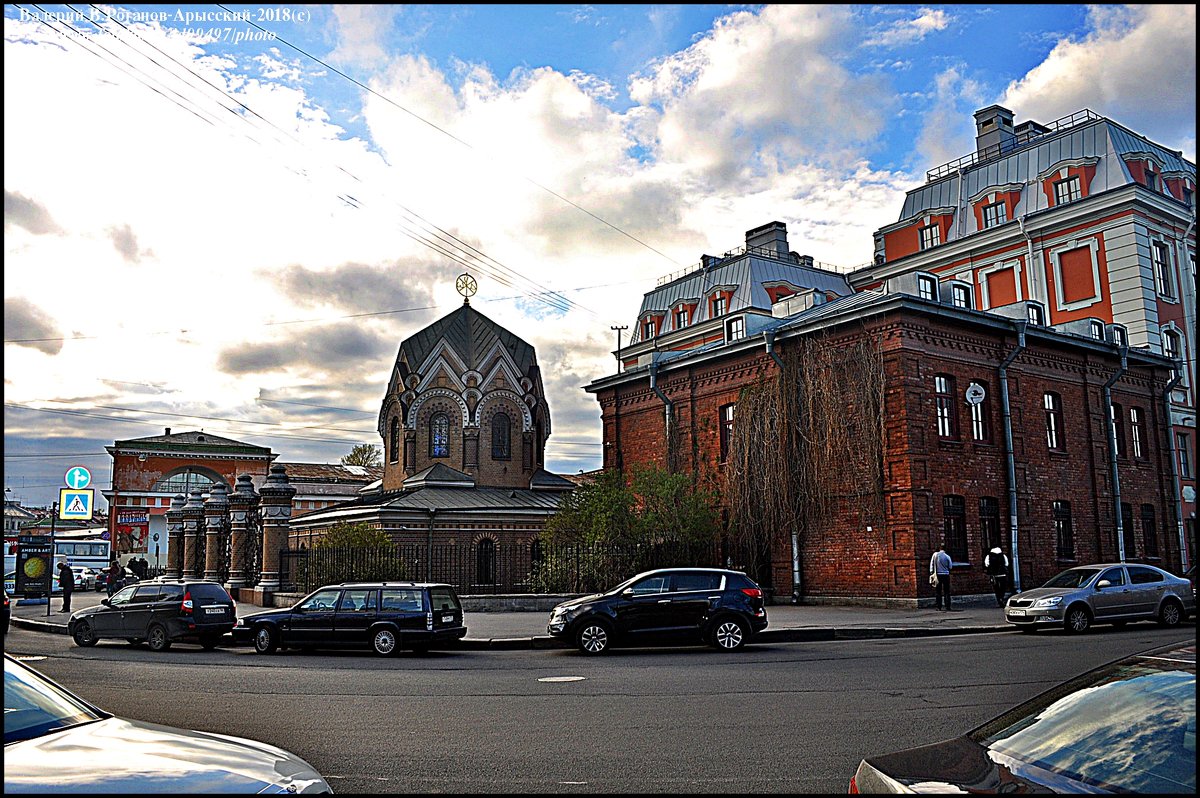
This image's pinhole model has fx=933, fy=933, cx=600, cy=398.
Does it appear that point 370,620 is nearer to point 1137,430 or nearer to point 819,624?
point 819,624

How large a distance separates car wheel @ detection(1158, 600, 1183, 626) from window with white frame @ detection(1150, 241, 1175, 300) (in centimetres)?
2080

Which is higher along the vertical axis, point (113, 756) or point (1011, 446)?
point (1011, 446)

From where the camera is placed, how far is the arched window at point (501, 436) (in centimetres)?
4416

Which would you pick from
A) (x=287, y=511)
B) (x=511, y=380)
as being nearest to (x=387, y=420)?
(x=511, y=380)

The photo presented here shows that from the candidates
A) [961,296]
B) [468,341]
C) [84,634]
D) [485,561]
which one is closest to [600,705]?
[84,634]

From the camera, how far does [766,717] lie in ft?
31.7

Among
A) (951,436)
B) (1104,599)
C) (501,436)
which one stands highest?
(501,436)

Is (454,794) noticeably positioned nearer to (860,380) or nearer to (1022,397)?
(860,380)

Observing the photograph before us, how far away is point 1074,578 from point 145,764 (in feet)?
65.2

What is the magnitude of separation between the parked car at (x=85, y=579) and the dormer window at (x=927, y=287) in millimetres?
52934

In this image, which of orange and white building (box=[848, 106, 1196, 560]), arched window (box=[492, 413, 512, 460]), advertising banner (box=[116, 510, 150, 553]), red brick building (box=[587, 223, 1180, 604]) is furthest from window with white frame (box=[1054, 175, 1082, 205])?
advertising banner (box=[116, 510, 150, 553])

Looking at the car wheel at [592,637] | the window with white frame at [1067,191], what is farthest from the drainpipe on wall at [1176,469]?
the car wheel at [592,637]

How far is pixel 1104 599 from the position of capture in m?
19.4

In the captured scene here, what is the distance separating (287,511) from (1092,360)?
27.8 metres
